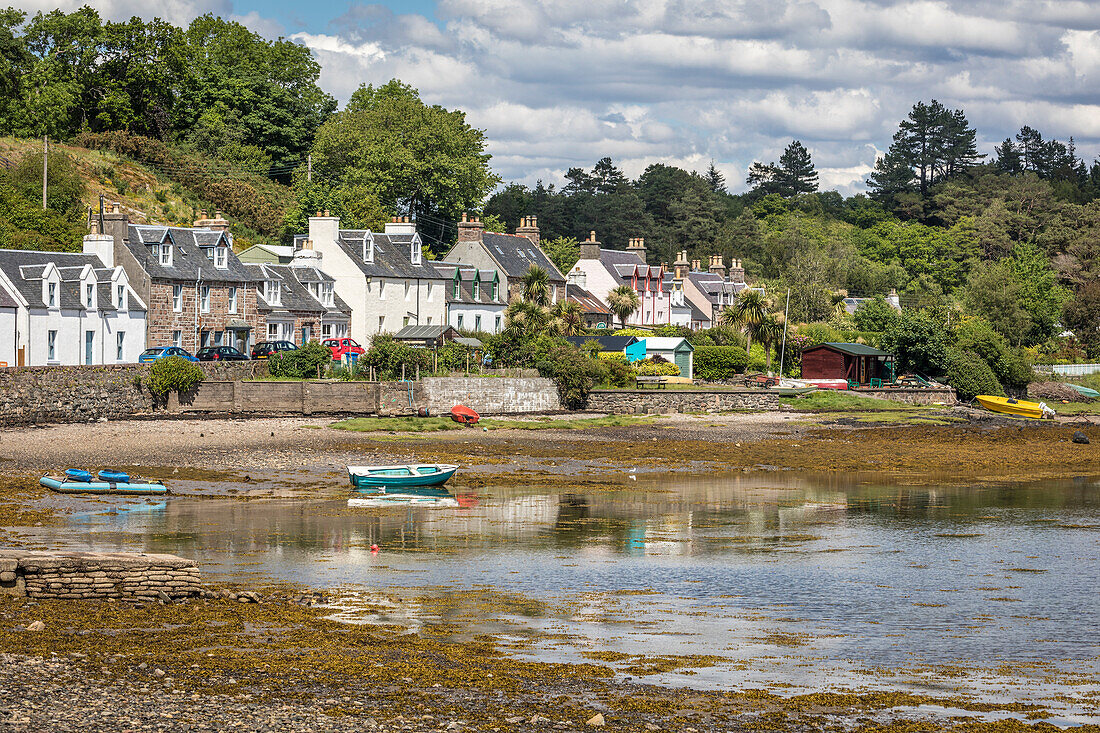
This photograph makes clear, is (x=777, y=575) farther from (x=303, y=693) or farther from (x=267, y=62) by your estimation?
(x=267, y=62)

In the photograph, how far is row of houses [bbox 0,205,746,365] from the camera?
56.9m

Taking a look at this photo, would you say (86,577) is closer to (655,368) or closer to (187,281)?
(187,281)

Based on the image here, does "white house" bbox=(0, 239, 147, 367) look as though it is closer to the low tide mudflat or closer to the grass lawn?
the low tide mudflat

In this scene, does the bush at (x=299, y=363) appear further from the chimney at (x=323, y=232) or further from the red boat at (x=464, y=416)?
the chimney at (x=323, y=232)

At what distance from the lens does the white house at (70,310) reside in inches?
2156

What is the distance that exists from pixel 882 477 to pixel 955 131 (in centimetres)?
14806

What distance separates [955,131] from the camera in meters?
178

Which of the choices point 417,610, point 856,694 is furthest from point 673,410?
point 856,694

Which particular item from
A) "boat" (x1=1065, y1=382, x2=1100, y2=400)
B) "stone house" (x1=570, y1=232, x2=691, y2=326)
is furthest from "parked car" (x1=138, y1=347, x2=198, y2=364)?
"boat" (x1=1065, y1=382, x2=1100, y2=400)

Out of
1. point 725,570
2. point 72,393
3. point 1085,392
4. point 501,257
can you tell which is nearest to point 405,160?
point 501,257

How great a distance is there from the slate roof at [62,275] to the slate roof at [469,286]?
80.7ft

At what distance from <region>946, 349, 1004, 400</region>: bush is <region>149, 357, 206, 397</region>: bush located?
45317 millimetres

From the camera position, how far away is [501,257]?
88.4m

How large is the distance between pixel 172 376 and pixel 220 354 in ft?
17.8
